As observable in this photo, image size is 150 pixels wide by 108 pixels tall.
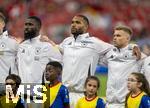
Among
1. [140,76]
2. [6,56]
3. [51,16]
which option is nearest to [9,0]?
[51,16]

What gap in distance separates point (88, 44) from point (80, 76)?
0.53 metres

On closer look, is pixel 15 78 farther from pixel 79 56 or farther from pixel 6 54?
pixel 79 56

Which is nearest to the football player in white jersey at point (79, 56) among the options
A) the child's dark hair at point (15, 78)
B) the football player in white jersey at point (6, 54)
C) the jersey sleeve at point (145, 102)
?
the football player in white jersey at point (6, 54)

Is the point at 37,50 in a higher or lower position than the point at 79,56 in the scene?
higher

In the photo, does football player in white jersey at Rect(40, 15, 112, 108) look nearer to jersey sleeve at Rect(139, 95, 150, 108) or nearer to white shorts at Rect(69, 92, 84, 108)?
white shorts at Rect(69, 92, 84, 108)

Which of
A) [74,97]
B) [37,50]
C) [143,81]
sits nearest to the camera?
[143,81]

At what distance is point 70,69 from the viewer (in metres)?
10.8

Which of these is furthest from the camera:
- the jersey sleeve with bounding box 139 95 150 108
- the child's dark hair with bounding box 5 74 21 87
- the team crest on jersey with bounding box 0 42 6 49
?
the team crest on jersey with bounding box 0 42 6 49

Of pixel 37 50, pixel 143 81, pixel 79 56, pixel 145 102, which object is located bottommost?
pixel 145 102

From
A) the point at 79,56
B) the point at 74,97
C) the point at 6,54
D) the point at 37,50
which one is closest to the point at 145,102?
the point at 74,97

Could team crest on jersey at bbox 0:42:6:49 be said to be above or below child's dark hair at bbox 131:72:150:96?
above

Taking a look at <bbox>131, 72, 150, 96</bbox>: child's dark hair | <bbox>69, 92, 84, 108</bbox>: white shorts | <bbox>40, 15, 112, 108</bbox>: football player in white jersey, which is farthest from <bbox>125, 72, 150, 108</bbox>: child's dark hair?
<bbox>69, 92, 84, 108</bbox>: white shorts

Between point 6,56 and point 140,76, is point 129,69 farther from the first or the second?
point 6,56

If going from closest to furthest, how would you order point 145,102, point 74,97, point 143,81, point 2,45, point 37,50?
point 145,102 → point 143,81 → point 74,97 → point 37,50 → point 2,45
